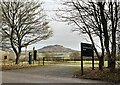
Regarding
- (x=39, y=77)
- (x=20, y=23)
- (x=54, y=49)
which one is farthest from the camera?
A: (x=54, y=49)

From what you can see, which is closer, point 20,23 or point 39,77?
point 39,77

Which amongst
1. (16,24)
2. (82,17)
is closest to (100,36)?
(82,17)

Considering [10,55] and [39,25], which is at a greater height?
[39,25]

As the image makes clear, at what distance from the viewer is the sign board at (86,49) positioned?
16.8m

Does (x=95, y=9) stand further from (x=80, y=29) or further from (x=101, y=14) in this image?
(x=80, y=29)

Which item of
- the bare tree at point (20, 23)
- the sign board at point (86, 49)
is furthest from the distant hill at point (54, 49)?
the sign board at point (86, 49)

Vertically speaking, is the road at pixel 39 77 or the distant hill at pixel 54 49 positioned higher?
the distant hill at pixel 54 49

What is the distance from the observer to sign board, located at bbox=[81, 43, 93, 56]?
16811 mm

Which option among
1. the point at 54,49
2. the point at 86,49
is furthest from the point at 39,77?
the point at 54,49

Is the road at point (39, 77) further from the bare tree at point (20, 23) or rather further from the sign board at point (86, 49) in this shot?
the bare tree at point (20, 23)

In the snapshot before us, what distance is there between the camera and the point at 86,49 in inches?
679

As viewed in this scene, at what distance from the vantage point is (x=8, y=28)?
28484 mm

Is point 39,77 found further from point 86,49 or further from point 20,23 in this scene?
point 20,23

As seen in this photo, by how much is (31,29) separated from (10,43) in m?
2.89
